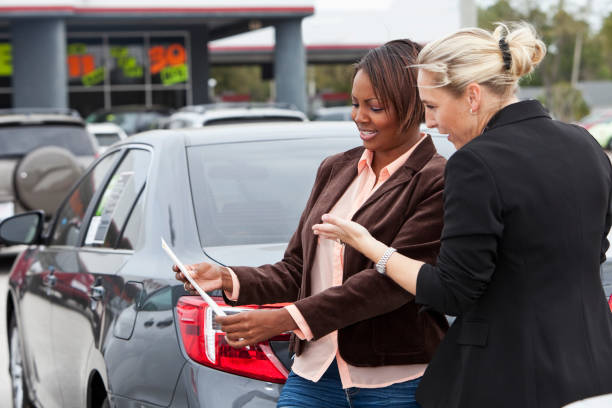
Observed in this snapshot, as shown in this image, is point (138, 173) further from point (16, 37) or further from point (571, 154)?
point (16, 37)

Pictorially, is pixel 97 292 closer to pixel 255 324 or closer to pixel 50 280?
pixel 50 280

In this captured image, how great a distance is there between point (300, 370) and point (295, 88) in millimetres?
27820

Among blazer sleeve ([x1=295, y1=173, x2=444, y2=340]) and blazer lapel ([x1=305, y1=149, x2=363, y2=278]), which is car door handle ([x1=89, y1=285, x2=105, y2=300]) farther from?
blazer sleeve ([x1=295, y1=173, x2=444, y2=340])

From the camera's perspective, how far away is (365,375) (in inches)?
107

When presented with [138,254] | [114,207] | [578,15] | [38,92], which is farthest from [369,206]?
[578,15]

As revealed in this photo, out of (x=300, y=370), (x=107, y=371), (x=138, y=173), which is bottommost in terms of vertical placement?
(x=107, y=371)

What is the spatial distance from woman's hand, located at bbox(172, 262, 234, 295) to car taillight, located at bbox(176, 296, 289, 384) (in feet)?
0.28

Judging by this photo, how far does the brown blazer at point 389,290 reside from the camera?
2604mm

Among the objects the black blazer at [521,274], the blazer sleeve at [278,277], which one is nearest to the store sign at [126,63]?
the blazer sleeve at [278,277]

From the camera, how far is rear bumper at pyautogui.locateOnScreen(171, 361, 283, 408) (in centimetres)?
296

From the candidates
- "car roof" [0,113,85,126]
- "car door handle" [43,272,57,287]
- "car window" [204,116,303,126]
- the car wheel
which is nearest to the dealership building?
"car roof" [0,113,85,126]

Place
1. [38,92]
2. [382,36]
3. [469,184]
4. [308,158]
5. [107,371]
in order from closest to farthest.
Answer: [469,184] < [107,371] < [308,158] < [38,92] < [382,36]

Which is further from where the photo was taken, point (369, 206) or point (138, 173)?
point (138, 173)

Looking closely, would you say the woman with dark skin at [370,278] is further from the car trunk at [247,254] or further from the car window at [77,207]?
the car window at [77,207]
